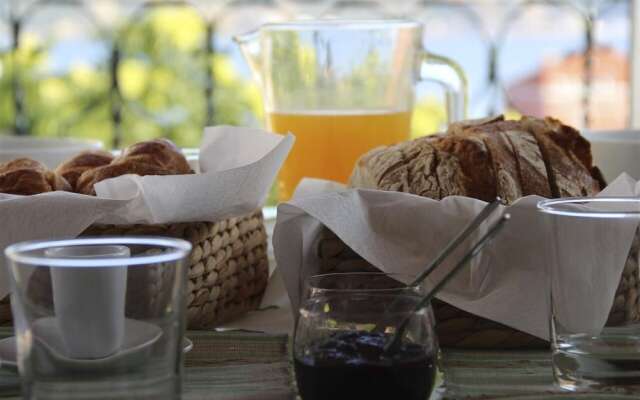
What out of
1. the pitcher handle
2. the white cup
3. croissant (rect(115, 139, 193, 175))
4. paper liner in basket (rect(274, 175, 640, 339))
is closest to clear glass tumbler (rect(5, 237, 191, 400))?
the white cup

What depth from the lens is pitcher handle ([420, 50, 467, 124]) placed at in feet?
4.29

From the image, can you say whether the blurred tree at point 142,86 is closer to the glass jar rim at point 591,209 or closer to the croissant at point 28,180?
the croissant at point 28,180

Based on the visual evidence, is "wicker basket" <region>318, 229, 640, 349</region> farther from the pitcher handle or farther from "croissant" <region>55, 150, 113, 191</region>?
the pitcher handle

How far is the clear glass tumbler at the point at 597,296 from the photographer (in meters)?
0.66

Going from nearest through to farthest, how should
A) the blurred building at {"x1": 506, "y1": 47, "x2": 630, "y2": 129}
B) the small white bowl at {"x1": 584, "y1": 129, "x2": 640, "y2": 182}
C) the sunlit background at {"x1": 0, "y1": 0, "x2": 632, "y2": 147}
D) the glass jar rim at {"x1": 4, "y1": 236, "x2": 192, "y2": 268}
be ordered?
the glass jar rim at {"x1": 4, "y1": 236, "x2": 192, "y2": 268}
the small white bowl at {"x1": 584, "y1": 129, "x2": 640, "y2": 182}
the sunlit background at {"x1": 0, "y1": 0, "x2": 632, "y2": 147}
the blurred building at {"x1": 506, "y1": 47, "x2": 630, "y2": 129}

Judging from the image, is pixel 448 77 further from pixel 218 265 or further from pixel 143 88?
pixel 143 88

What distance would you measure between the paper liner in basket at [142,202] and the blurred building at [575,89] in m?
1.78

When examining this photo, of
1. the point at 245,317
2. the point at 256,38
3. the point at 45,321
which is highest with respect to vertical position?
the point at 256,38

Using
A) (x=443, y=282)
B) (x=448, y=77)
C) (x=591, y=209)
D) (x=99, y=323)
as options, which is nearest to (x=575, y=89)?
(x=448, y=77)

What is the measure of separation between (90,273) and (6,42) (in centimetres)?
199

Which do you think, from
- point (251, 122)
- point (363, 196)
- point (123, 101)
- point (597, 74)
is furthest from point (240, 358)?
point (597, 74)

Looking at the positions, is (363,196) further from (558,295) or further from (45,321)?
(45,321)

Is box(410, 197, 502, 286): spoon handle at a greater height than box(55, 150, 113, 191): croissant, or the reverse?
box(55, 150, 113, 191): croissant

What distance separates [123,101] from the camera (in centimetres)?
242
